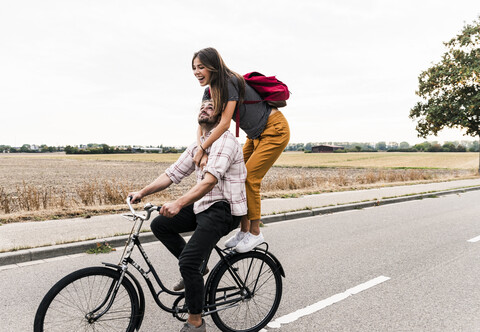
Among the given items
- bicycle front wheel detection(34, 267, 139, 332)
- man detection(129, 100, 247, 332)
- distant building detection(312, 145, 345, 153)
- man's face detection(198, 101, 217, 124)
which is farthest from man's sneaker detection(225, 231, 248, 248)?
distant building detection(312, 145, 345, 153)

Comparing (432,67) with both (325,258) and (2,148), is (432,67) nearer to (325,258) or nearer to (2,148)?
(325,258)

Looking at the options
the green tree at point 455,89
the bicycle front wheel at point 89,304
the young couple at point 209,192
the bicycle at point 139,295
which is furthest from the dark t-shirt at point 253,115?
the green tree at point 455,89

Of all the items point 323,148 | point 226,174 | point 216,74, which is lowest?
point 226,174

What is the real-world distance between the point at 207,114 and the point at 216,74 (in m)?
0.30

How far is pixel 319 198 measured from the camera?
1191 cm

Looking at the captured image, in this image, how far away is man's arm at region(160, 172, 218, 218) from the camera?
2.65 metres

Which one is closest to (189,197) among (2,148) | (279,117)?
(279,117)

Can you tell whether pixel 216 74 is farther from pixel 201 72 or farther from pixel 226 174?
pixel 226 174

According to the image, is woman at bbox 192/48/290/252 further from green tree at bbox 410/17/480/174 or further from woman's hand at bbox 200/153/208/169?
green tree at bbox 410/17/480/174

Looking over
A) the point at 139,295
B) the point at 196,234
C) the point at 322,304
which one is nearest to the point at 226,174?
the point at 196,234

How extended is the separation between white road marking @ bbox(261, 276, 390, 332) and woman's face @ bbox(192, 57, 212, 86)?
2.09 m

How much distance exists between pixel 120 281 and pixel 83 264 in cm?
276

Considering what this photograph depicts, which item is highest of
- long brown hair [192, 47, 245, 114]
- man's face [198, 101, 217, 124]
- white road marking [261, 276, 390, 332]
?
long brown hair [192, 47, 245, 114]

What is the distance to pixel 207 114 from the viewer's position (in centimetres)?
299
